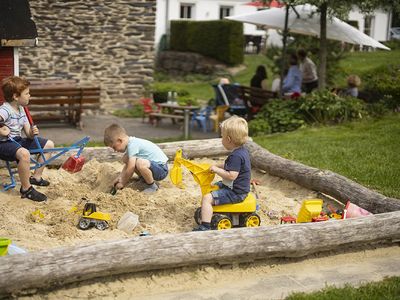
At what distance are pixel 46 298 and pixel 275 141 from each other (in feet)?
23.5

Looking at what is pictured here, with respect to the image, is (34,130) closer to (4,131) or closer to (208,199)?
(4,131)

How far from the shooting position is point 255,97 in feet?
48.5

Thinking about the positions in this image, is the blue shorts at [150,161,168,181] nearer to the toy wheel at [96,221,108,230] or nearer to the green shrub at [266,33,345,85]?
the toy wheel at [96,221,108,230]

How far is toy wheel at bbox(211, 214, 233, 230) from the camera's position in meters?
6.70

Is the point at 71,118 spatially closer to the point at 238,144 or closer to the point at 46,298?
the point at 238,144

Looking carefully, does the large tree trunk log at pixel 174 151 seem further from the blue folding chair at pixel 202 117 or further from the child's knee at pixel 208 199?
the blue folding chair at pixel 202 117

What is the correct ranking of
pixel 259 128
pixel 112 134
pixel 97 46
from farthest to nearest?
pixel 97 46
pixel 259 128
pixel 112 134

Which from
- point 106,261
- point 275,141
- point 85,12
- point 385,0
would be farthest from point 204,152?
point 85,12

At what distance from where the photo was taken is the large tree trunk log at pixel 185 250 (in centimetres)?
511

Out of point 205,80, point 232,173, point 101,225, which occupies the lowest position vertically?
point 205,80

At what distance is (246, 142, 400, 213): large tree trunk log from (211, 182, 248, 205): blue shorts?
148 centimetres

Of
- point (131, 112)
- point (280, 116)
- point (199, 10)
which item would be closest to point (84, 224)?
point (280, 116)

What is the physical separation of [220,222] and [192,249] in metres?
1.07

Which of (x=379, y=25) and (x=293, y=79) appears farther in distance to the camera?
(x=379, y=25)
